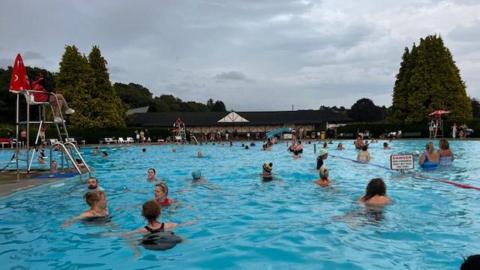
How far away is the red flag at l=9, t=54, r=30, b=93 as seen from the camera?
1254 centimetres

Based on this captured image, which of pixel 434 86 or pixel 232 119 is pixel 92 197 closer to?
pixel 434 86

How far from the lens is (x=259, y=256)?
597 cm

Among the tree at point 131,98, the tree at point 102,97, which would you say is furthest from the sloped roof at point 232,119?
the tree at point 131,98

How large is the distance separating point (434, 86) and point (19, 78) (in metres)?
46.2

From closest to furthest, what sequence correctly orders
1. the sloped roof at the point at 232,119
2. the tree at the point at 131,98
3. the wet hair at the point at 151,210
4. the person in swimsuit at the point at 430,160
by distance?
the wet hair at the point at 151,210, the person in swimsuit at the point at 430,160, the sloped roof at the point at 232,119, the tree at the point at 131,98

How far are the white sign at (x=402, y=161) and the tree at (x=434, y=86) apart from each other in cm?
4042

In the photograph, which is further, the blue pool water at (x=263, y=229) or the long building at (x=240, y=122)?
the long building at (x=240, y=122)

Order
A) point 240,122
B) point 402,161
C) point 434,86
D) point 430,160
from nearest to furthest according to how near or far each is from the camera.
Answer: point 402,161 → point 430,160 → point 434,86 → point 240,122

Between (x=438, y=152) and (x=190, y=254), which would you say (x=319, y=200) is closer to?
(x=190, y=254)

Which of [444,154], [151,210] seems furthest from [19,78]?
[444,154]

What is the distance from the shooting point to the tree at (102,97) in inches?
1975

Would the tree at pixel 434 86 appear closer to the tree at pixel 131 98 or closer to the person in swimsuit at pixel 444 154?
the person in swimsuit at pixel 444 154

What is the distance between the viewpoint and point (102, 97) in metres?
51.0

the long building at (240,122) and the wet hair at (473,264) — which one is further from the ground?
the long building at (240,122)
